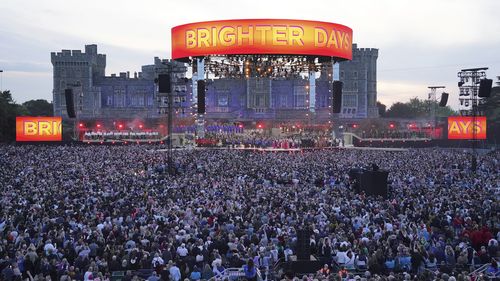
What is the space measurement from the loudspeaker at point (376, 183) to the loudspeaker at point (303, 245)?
10.5 metres

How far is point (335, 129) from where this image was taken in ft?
211

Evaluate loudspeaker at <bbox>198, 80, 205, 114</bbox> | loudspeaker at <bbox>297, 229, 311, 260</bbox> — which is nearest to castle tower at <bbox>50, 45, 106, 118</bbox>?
loudspeaker at <bbox>198, 80, 205, 114</bbox>

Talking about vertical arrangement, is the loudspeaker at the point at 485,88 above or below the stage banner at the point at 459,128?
above

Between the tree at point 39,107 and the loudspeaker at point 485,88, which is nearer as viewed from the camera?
the loudspeaker at point 485,88

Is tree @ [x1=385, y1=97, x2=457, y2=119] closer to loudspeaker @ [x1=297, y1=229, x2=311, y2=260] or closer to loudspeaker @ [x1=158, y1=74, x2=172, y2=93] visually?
loudspeaker @ [x1=158, y1=74, x2=172, y2=93]

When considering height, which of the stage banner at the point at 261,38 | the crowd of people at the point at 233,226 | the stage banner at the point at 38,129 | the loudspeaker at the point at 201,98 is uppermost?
the stage banner at the point at 261,38

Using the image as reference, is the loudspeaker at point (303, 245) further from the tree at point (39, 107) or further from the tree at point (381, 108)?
the tree at point (381, 108)

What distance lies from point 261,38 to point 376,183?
1366 cm

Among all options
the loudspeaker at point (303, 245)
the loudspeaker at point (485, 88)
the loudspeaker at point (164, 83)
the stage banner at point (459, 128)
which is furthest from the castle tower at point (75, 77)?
the loudspeaker at point (303, 245)

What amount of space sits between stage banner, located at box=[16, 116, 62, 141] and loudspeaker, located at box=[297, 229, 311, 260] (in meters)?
44.2

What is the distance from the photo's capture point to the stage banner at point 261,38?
102 feet

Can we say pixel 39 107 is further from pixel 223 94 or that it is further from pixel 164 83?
pixel 164 83

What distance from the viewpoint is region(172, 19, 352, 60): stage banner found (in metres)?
31.2

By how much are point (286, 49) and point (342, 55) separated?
4306 mm
